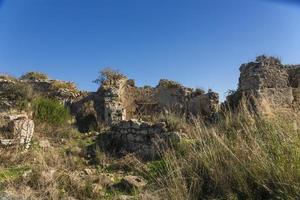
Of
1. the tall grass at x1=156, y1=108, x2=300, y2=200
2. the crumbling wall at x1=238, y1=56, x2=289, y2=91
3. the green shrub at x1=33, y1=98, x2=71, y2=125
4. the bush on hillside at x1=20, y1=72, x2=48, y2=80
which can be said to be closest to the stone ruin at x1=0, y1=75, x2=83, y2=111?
the bush on hillside at x1=20, y1=72, x2=48, y2=80

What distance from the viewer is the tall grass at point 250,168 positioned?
13.8 ft

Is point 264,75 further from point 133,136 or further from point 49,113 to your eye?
point 49,113

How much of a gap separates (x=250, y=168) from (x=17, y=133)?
8393 mm

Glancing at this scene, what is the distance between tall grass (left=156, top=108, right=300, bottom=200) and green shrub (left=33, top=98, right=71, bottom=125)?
9.35 meters

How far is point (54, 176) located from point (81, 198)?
0.73 metres

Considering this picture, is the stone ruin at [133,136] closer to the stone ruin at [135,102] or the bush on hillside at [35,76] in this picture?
the stone ruin at [135,102]

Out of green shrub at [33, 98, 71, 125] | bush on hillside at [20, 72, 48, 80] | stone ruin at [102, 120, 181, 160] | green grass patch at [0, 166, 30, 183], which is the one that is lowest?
green grass patch at [0, 166, 30, 183]

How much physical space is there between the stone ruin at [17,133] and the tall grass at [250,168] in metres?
6.33

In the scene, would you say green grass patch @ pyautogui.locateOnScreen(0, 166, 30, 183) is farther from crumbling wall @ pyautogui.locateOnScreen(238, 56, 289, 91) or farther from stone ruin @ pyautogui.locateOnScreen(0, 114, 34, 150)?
crumbling wall @ pyautogui.locateOnScreen(238, 56, 289, 91)

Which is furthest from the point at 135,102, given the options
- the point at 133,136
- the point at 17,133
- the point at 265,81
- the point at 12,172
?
the point at 12,172

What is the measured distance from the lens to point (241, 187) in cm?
467

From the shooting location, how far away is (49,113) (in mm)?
14891

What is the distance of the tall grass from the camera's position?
4.19m

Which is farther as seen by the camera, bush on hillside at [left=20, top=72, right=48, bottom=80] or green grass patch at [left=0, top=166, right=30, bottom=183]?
bush on hillside at [left=20, top=72, right=48, bottom=80]
